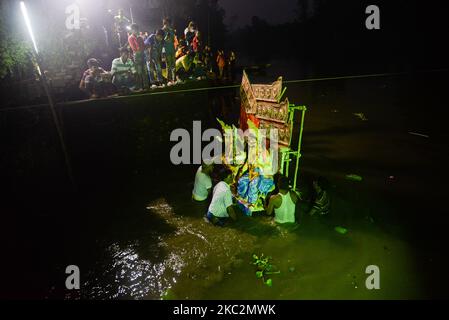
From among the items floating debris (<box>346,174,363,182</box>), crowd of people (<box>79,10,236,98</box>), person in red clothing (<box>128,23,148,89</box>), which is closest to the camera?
floating debris (<box>346,174,363,182</box>)

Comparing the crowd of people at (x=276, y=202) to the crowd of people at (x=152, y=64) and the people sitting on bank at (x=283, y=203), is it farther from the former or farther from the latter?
the crowd of people at (x=152, y=64)

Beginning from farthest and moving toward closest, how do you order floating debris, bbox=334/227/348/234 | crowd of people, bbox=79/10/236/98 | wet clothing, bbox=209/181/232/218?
crowd of people, bbox=79/10/236/98, wet clothing, bbox=209/181/232/218, floating debris, bbox=334/227/348/234

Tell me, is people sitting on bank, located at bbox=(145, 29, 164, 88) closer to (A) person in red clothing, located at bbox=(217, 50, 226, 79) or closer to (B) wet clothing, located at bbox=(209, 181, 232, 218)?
(A) person in red clothing, located at bbox=(217, 50, 226, 79)

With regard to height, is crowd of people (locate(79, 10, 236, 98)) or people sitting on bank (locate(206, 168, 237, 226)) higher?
crowd of people (locate(79, 10, 236, 98))

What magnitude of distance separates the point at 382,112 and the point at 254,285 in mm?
13189

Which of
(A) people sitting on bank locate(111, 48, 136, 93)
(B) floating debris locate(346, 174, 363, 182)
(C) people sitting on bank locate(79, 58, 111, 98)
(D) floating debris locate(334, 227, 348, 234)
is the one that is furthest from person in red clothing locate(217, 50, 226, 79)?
(D) floating debris locate(334, 227, 348, 234)

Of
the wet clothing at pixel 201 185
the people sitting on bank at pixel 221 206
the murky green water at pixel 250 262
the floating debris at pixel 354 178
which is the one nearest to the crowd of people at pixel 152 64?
the wet clothing at pixel 201 185

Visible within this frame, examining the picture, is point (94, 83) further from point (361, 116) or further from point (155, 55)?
point (361, 116)

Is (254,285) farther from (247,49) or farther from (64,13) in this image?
(247,49)

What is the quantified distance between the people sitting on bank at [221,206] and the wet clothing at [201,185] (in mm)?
Result: 781

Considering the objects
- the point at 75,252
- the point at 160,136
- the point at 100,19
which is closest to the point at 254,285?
the point at 75,252

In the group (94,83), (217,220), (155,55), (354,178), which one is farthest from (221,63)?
(217,220)

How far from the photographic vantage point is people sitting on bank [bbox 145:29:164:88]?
512 inches

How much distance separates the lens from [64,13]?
399 inches
